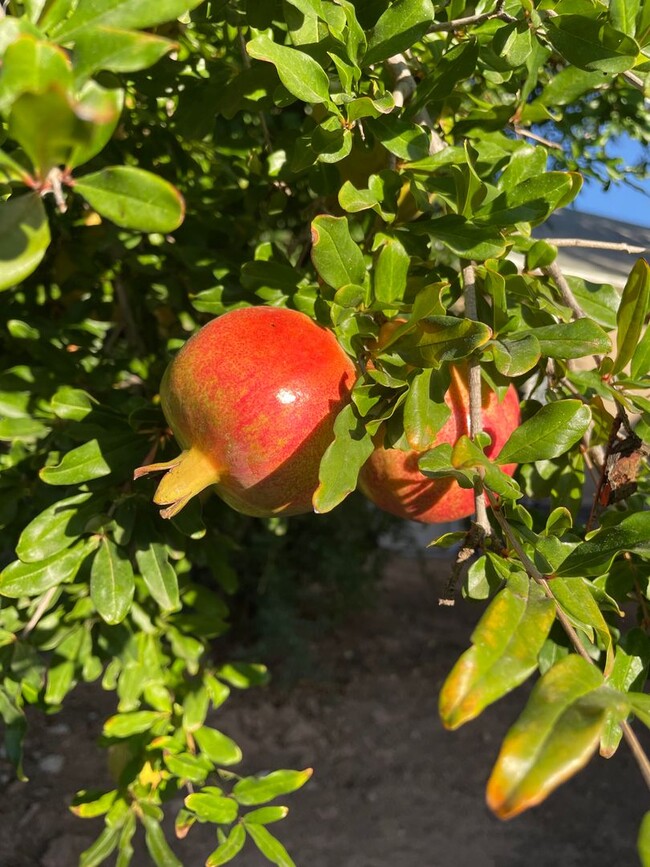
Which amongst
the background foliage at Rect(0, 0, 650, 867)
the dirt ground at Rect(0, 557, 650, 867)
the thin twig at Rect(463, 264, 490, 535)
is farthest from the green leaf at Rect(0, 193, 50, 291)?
the dirt ground at Rect(0, 557, 650, 867)

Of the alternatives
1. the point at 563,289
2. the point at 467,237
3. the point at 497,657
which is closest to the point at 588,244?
the point at 563,289

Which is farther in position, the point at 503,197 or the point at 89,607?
the point at 89,607

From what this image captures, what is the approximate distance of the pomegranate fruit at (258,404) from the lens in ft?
2.24

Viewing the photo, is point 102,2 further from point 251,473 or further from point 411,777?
point 411,777

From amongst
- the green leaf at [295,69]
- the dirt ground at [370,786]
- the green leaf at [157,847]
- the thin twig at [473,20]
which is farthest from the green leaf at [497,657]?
the dirt ground at [370,786]

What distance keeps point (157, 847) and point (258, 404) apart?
2.77 ft

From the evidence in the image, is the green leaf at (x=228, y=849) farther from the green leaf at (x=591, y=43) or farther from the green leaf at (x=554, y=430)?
the green leaf at (x=591, y=43)

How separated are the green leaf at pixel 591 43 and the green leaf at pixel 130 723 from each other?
1153 millimetres

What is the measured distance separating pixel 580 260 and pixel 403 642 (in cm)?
232

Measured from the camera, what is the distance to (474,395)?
71 cm

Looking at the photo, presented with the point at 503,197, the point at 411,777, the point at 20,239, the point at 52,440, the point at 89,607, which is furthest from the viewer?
the point at 411,777

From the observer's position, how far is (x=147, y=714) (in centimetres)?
132

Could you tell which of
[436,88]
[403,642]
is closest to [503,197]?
[436,88]

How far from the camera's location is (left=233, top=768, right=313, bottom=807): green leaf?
1137mm
